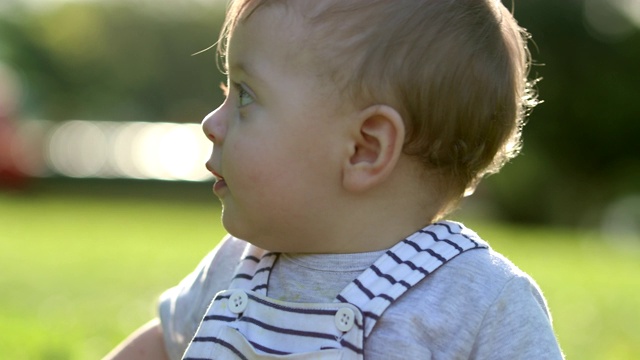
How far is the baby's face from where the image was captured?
2420mm

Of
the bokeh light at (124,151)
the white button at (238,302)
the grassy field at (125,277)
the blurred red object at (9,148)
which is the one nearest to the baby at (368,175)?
the white button at (238,302)

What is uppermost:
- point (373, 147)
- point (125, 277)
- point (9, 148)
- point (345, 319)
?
point (9, 148)

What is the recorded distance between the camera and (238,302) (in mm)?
2473

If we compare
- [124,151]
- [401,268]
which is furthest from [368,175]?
[124,151]

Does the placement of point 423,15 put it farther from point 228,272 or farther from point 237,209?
point 228,272

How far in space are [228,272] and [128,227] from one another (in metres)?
9.01

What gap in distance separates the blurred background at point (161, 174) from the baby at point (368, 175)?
1.62m

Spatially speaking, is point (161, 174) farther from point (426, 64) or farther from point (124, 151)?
point (426, 64)

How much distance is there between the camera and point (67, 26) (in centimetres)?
4050

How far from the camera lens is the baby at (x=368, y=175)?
2.34 m

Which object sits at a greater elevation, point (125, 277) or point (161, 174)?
point (161, 174)

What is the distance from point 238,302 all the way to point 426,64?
640mm

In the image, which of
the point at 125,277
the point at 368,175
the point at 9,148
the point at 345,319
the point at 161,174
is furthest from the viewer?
the point at 161,174

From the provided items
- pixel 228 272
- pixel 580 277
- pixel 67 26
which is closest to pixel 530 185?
pixel 580 277
